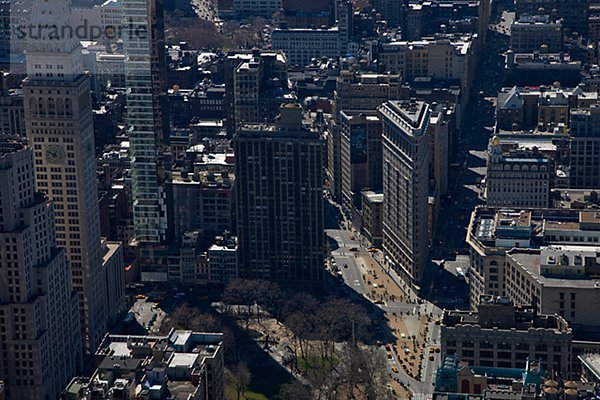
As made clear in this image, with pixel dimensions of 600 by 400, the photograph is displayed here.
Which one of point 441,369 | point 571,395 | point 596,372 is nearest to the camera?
point 571,395

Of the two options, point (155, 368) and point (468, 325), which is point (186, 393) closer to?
point (155, 368)

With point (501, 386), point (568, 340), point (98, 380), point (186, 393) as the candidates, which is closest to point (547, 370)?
point (568, 340)

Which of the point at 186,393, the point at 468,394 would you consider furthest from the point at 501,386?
the point at 186,393

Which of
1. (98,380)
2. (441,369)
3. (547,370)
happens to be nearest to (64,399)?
(98,380)

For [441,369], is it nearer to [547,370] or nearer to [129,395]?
[547,370]

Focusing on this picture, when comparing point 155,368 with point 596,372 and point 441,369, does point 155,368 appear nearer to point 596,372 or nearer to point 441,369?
point 441,369

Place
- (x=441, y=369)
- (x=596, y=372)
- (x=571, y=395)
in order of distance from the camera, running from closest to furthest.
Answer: (x=571, y=395) → (x=441, y=369) → (x=596, y=372)

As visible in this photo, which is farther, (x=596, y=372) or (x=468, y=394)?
(x=596, y=372)

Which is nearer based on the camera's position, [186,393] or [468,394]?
[468,394]
